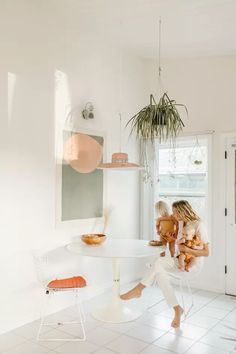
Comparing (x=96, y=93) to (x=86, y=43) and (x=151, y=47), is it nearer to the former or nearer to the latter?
(x=86, y=43)

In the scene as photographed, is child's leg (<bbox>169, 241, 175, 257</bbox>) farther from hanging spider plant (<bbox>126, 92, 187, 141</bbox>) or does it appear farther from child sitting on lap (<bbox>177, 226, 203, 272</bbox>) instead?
hanging spider plant (<bbox>126, 92, 187, 141</bbox>)

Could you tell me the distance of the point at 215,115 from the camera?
4.45 m

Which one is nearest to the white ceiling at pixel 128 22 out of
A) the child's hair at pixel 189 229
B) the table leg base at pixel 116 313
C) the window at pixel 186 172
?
the window at pixel 186 172

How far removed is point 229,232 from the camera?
432 centimetres

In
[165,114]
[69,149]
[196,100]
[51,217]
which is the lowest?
[51,217]

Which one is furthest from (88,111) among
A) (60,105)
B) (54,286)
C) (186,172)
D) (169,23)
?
(54,286)

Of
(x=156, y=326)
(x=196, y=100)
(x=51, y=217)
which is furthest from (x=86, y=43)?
(x=156, y=326)

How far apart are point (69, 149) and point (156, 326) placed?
2069 millimetres

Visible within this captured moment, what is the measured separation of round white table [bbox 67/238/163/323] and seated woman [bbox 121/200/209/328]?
14 cm

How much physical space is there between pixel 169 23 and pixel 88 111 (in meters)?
1.33

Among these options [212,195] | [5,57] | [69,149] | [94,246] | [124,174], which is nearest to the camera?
[5,57]

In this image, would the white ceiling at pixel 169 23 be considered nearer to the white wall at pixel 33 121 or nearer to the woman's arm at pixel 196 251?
the white wall at pixel 33 121

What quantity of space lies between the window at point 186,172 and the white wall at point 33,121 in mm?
1161

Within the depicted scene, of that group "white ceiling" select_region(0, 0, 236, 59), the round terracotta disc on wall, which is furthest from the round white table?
"white ceiling" select_region(0, 0, 236, 59)
